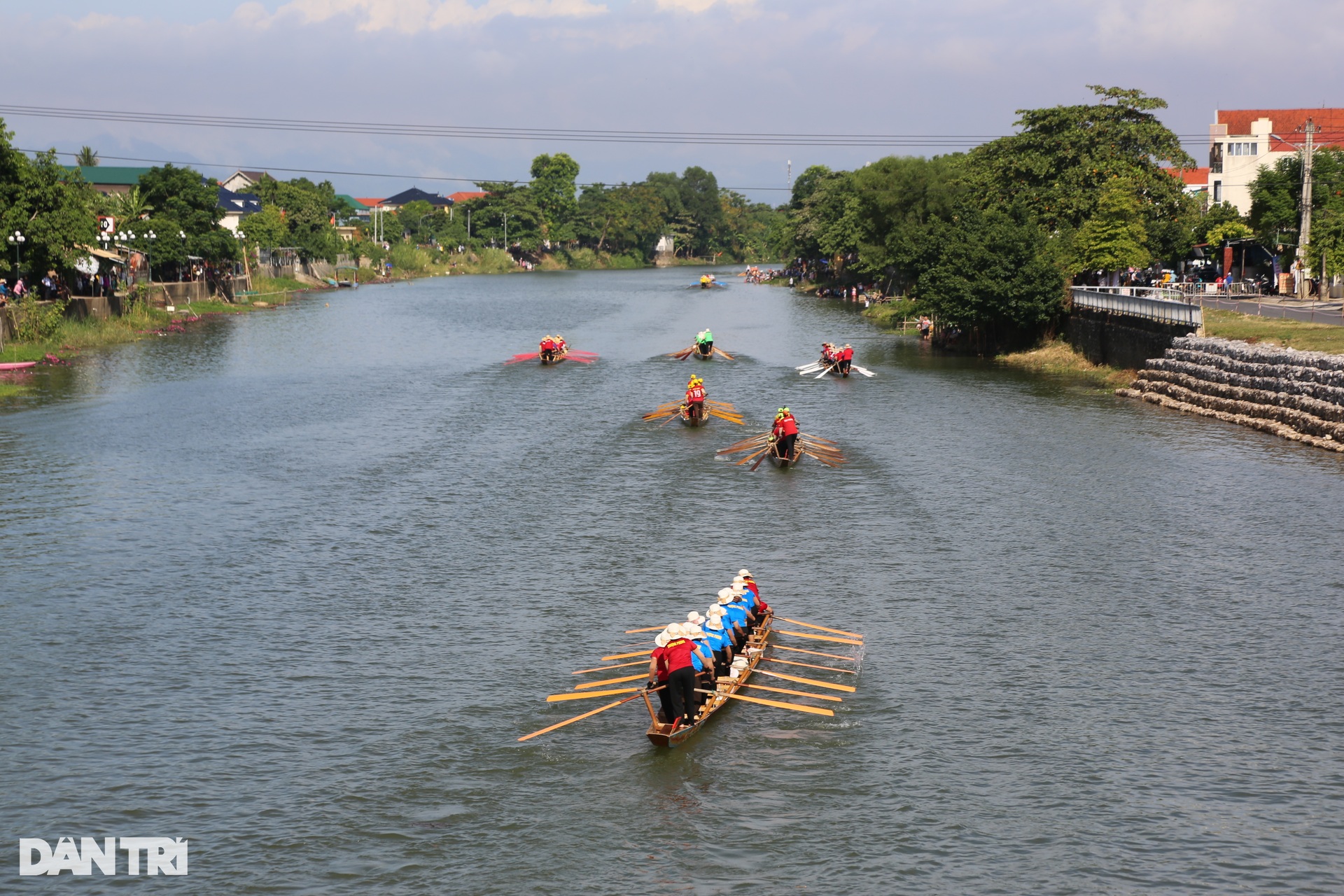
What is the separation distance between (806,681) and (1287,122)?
14715cm

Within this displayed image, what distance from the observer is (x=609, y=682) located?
25.6 meters

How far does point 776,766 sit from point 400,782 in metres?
6.90

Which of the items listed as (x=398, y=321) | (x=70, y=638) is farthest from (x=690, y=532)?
(x=398, y=321)

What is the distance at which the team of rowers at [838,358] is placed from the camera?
246 ft

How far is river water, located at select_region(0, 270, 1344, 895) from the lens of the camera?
20391 mm

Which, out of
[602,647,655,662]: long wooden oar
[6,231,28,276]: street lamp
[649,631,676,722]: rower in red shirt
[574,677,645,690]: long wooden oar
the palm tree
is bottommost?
[574,677,645,690]: long wooden oar

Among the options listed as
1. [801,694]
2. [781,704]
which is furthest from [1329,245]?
[781,704]

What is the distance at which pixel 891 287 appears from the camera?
450 feet

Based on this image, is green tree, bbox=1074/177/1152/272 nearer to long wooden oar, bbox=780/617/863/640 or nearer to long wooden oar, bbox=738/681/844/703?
long wooden oar, bbox=780/617/863/640

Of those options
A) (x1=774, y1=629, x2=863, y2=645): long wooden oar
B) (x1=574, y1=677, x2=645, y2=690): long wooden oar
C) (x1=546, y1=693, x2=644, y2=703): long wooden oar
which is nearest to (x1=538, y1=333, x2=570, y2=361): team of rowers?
(x1=774, y1=629, x2=863, y2=645): long wooden oar

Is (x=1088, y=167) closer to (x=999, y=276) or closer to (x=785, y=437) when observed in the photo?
(x=999, y=276)

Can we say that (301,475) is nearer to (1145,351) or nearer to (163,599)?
(163,599)

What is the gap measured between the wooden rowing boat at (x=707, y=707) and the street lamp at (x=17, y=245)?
5930cm

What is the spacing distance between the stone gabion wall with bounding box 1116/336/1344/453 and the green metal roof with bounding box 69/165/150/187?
493 ft
